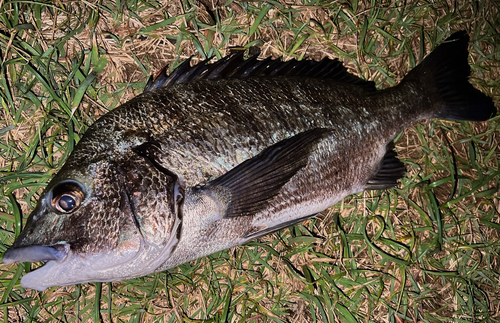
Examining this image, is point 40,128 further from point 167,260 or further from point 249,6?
point 249,6

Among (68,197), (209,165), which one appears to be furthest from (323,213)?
(68,197)

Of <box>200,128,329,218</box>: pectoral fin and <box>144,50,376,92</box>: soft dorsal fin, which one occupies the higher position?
<box>144,50,376,92</box>: soft dorsal fin

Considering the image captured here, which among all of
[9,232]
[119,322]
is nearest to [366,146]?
[119,322]

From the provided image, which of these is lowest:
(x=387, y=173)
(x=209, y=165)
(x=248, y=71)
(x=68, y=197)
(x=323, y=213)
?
(x=323, y=213)

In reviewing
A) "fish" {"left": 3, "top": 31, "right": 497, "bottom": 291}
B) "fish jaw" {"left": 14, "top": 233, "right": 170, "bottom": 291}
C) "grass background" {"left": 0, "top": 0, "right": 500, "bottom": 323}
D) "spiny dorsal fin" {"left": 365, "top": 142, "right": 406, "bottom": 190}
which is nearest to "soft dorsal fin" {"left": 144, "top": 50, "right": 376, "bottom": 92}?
"fish" {"left": 3, "top": 31, "right": 497, "bottom": 291}

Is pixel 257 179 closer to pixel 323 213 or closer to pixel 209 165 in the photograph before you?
pixel 209 165

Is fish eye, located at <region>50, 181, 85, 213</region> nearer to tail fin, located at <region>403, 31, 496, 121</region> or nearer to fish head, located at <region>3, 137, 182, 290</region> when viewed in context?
fish head, located at <region>3, 137, 182, 290</region>
